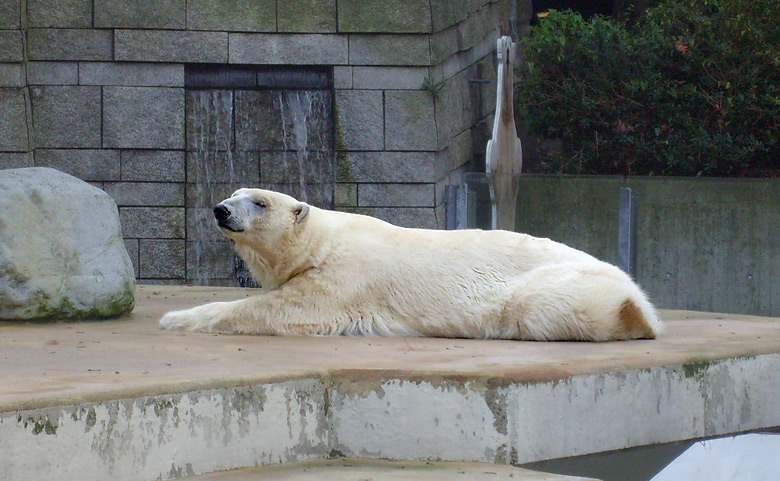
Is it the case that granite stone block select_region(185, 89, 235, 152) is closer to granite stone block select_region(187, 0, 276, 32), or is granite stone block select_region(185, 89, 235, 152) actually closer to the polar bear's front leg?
granite stone block select_region(187, 0, 276, 32)

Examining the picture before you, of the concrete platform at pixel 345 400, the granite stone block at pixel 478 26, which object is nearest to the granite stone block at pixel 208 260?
the granite stone block at pixel 478 26

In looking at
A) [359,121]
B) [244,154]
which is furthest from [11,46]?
[359,121]

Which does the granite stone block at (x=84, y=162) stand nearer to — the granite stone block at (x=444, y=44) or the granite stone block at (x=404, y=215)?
the granite stone block at (x=404, y=215)

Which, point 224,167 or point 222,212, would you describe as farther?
point 224,167

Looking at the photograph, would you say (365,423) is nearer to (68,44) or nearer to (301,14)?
(301,14)

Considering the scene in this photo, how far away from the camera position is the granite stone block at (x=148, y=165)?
8.78m

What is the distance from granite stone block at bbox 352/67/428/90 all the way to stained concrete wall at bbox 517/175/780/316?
1.95m

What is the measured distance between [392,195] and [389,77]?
1.03m

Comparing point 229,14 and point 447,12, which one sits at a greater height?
point 447,12

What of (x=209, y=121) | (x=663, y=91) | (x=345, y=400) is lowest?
(x=345, y=400)

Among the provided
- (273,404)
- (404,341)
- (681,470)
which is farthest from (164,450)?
(681,470)

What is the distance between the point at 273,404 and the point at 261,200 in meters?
1.64

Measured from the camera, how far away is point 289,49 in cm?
891

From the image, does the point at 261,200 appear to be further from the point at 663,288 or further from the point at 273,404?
the point at 663,288
